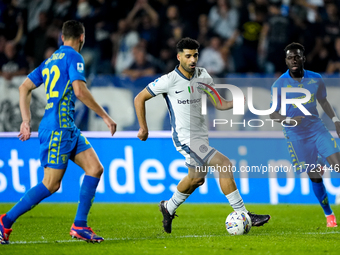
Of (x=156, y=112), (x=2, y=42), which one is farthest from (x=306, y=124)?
(x=2, y=42)

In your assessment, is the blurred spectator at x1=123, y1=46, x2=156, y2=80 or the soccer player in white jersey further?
the blurred spectator at x1=123, y1=46, x2=156, y2=80

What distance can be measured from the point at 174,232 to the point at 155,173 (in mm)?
2892

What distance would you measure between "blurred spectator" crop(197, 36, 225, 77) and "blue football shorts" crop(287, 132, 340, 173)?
3743 millimetres

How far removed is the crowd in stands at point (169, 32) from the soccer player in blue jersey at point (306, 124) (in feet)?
11.2

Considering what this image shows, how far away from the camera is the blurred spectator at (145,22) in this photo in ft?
37.3

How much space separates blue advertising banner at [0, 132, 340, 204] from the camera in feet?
29.5

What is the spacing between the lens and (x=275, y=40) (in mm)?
10898

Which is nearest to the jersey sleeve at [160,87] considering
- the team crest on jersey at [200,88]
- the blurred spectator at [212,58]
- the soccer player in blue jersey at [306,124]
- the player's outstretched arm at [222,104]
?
the team crest on jersey at [200,88]

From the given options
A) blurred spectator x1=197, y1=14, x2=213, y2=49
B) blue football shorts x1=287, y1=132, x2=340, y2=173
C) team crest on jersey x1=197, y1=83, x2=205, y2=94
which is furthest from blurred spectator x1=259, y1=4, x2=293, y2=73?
team crest on jersey x1=197, y1=83, x2=205, y2=94

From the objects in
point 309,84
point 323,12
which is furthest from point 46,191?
point 323,12

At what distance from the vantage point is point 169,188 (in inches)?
359

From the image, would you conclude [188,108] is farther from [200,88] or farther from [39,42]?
[39,42]

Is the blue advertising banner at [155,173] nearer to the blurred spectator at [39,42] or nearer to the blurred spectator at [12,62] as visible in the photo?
the blurred spectator at [12,62]

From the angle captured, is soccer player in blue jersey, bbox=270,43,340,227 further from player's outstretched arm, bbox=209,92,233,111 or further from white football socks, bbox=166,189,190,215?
white football socks, bbox=166,189,190,215
